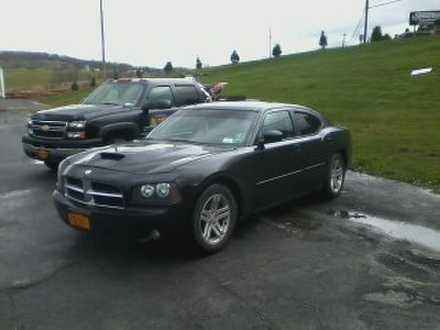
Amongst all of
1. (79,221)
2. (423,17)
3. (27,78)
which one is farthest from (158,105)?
(27,78)

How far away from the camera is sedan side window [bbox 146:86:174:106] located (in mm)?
10609

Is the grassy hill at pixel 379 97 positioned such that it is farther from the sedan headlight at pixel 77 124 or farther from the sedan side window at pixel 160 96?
the sedan headlight at pixel 77 124

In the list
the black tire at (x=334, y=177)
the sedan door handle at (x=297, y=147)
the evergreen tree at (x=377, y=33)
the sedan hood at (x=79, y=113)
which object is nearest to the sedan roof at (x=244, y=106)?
the sedan door handle at (x=297, y=147)

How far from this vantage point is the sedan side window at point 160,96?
1061 cm

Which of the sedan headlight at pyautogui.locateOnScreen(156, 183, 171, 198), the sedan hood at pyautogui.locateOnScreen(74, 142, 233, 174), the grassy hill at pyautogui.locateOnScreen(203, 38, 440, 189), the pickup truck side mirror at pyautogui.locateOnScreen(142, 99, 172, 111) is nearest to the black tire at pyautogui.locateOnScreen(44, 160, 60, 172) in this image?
the pickup truck side mirror at pyautogui.locateOnScreen(142, 99, 172, 111)

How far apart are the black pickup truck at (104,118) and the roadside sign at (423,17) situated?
166 feet

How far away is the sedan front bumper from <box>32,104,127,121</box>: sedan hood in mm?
4483

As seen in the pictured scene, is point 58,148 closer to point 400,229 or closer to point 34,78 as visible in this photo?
point 400,229

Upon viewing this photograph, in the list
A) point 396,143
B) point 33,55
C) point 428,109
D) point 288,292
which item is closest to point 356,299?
point 288,292

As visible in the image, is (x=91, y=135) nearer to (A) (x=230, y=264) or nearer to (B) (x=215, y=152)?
(B) (x=215, y=152)

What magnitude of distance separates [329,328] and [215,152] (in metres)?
2.46

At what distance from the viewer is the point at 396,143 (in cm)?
1301

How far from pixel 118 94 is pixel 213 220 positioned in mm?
5857

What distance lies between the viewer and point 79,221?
5438 millimetres
